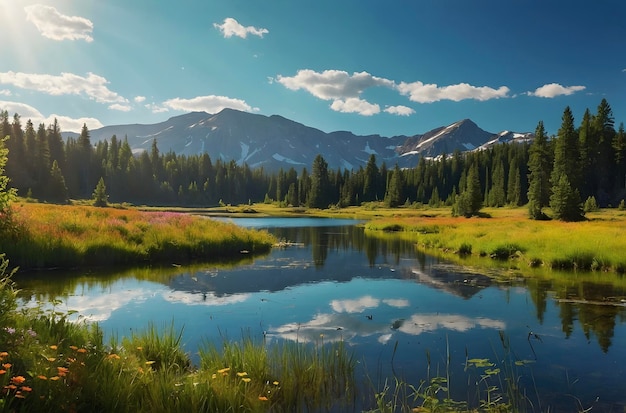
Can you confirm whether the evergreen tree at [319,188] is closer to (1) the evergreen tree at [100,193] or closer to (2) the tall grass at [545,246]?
(1) the evergreen tree at [100,193]

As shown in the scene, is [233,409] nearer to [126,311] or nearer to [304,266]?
[126,311]

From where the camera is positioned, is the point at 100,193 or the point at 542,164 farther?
the point at 100,193

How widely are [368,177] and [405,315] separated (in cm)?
14889

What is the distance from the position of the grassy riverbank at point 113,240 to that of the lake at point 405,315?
2.16 meters

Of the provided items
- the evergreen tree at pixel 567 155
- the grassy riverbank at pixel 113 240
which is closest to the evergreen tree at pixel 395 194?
the evergreen tree at pixel 567 155

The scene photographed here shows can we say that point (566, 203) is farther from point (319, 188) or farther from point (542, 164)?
point (319, 188)

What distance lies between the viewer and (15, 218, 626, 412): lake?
1044 centimetres

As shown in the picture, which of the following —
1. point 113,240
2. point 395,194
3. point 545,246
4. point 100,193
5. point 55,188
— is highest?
point 395,194

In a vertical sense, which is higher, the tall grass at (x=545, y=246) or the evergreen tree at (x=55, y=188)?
the evergreen tree at (x=55, y=188)

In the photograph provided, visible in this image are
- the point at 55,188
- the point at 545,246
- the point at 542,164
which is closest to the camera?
the point at 545,246

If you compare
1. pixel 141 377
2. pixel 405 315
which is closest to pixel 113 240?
pixel 405 315

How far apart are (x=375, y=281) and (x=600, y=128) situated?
114 m

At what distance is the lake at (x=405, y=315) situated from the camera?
34.2 feet

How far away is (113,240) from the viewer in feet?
87.6
